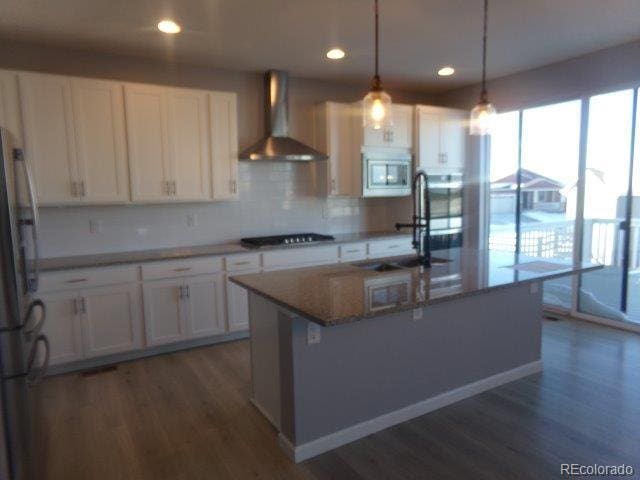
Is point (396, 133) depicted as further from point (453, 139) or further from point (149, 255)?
point (149, 255)

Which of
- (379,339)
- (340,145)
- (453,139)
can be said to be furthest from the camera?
(453,139)

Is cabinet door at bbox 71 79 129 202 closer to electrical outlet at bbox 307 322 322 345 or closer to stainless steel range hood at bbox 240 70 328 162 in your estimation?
stainless steel range hood at bbox 240 70 328 162

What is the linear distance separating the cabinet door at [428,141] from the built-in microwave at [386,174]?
0.16 m

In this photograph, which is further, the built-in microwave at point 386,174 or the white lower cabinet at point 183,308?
the built-in microwave at point 386,174

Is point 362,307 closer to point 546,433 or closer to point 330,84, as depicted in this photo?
point 546,433

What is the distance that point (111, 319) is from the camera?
3541 mm

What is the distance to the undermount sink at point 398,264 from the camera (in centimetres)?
304

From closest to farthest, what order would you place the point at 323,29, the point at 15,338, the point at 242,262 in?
the point at 15,338
the point at 323,29
the point at 242,262

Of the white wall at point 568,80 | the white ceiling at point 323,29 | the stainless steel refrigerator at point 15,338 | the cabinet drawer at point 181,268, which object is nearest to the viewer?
the stainless steel refrigerator at point 15,338

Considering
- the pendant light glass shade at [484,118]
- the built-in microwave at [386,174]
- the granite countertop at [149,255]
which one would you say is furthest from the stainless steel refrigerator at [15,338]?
the built-in microwave at [386,174]

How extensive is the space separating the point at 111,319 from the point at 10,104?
179 centimetres

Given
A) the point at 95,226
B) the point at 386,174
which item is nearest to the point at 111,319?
the point at 95,226

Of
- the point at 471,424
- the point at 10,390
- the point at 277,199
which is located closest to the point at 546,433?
the point at 471,424

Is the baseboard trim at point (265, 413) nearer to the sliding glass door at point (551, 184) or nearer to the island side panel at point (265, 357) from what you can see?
the island side panel at point (265, 357)
